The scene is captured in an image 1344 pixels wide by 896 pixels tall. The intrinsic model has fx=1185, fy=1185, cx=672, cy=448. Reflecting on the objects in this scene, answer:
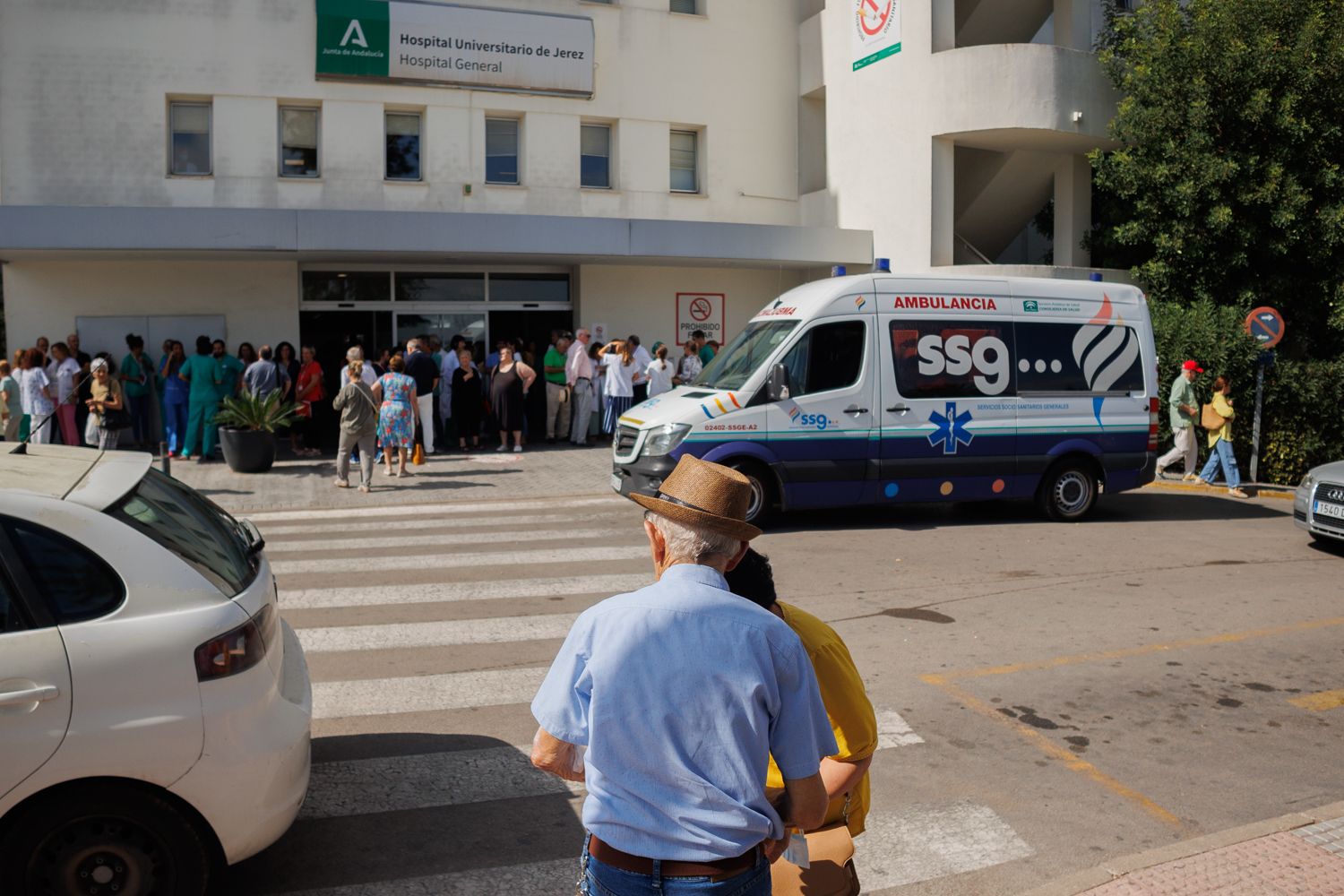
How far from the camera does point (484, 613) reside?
8.60 m

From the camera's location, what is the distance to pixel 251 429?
54.2ft

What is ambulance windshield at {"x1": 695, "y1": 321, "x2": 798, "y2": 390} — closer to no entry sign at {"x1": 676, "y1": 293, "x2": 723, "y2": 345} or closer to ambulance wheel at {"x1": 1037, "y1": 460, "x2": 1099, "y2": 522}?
ambulance wheel at {"x1": 1037, "y1": 460, "x2": 1099, "y2": 522}

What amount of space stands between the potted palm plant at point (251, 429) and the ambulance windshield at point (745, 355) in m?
6.81

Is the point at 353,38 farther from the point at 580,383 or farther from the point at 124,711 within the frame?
the point at 124,711

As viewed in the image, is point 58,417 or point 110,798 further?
point 58,417

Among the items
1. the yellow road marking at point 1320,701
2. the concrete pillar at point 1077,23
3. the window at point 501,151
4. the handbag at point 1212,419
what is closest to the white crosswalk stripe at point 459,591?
the yellow road marking at point 1320,701

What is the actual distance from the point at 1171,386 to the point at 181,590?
17.1 meters

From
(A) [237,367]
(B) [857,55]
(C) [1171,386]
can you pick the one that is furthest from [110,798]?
(B) [857,55]

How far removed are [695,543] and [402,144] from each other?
66.7ft

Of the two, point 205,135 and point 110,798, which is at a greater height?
point 205,135

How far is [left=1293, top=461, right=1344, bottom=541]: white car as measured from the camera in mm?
11227

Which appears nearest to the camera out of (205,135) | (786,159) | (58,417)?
(58,417)

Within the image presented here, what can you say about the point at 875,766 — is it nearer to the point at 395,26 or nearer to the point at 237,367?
the point at 237,367

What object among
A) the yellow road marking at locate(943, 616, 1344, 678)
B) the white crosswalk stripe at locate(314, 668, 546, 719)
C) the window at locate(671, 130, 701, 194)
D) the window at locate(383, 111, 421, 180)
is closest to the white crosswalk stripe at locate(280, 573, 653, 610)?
the white crosswalk stripe at locate(314, 668, 546, 719)
